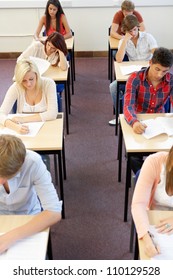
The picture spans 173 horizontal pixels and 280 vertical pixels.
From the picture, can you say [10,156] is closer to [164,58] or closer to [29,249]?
[29,249]

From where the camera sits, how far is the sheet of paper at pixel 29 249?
1.38 m

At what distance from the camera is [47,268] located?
1214 mm

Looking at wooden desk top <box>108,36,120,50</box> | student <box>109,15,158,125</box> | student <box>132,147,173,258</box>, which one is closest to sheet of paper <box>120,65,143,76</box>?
student <box>109,15,158,125</box>

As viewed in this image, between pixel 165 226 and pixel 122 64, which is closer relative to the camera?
pixel 165 226

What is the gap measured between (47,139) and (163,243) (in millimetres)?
1138

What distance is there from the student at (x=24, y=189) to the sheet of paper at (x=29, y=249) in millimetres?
20

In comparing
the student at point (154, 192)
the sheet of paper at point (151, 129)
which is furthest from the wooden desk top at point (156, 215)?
the sheet of paper at point (151, 129)

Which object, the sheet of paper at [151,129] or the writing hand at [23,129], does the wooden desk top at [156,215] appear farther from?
the writing hand at [23,129]

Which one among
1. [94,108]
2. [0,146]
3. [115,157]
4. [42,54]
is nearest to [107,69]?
[94,108]

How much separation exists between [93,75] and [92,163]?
7.90ft

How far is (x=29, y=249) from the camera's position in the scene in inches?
56.0

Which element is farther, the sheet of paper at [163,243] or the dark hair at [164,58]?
the dark hair at [164,58]

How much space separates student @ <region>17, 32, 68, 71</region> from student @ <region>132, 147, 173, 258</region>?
2.13 m

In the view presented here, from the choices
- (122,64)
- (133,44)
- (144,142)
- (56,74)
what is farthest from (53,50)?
(144,142)
